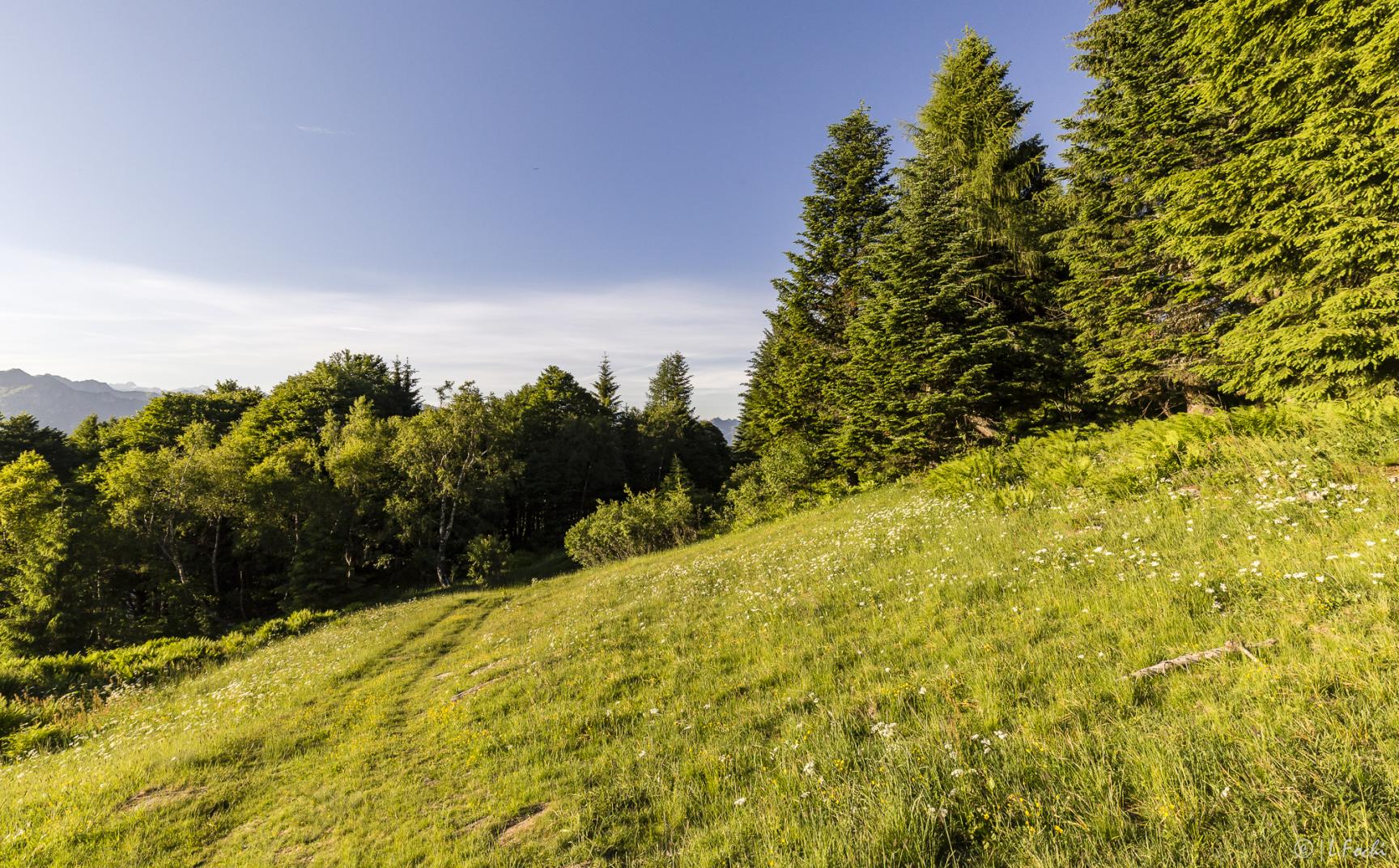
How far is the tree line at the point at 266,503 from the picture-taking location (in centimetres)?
2497

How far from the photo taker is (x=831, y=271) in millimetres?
30859

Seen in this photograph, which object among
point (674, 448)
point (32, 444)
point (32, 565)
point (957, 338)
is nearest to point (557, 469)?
point (674, 448)

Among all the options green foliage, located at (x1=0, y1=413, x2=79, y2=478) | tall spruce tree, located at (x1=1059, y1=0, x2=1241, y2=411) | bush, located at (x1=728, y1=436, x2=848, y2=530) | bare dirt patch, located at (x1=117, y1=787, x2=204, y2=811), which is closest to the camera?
bare dirt patch, located at (x1=117, y1=787, x2=204, y2=811)

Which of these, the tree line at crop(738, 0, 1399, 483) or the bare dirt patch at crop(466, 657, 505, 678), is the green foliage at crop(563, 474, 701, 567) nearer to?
the tree line at crop(738, 0, 1399, 483)

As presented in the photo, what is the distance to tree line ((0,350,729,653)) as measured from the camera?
24969 mm

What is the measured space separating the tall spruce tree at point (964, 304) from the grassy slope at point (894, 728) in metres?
10.9

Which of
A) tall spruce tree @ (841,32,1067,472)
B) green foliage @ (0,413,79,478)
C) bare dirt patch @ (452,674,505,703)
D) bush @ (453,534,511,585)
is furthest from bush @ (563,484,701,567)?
green foliage @ (0,413,79,478)

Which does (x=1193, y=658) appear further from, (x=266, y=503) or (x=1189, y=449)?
Answer: (x=266, y=503)

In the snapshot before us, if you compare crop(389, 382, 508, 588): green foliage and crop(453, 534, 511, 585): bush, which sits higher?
crop(389, 382, 508, 588): green foliage

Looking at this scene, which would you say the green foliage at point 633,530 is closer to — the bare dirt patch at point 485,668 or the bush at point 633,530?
the bush at point 633,530

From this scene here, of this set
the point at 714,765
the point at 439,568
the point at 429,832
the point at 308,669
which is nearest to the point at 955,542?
the point at 714,765

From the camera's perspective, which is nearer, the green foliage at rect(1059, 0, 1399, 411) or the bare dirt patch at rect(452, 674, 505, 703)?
the bare dirt patch at rect(452, 674, 505, 703)

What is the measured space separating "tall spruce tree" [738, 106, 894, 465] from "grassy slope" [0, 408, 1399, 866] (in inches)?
761

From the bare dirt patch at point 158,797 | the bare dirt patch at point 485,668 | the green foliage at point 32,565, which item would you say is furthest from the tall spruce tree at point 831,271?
the green foliage at point 32,565
